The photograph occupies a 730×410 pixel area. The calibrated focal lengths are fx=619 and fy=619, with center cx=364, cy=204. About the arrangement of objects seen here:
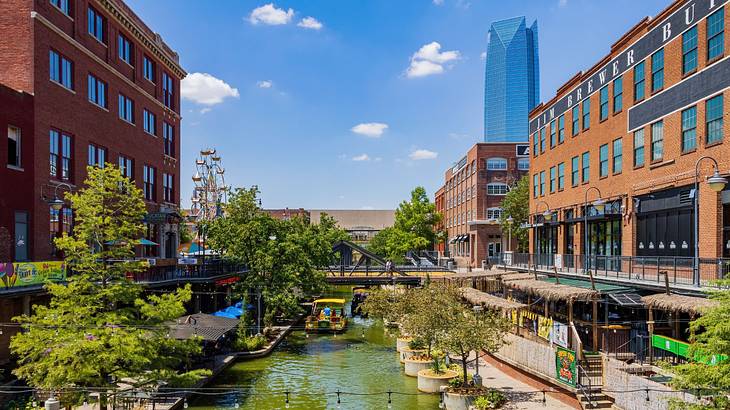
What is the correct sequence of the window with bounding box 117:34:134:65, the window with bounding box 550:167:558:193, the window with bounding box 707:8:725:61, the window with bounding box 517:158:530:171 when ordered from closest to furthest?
1. the window with bounding box 707:8:725:61
2. the window with bounding box 117:34:134:65
3. the window with bounding box 550:167:558:193
4. the window with bounding box 517:158:530:171

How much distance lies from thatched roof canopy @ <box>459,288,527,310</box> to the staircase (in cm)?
A: 702

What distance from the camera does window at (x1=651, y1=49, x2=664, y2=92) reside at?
102 ft

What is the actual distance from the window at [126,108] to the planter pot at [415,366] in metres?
25.7

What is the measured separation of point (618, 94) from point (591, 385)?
20020mm

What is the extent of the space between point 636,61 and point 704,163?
9368 millimetres

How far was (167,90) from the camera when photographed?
52.2 meters

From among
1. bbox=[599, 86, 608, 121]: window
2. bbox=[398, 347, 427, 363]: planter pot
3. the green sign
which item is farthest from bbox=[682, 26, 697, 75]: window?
bbox=[398, 347, 427, 363]: planter pot

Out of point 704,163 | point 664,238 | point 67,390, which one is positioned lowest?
point 67,390

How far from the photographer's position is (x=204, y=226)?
155 ft

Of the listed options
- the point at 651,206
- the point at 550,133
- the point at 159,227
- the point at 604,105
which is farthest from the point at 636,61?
the point at 159,227

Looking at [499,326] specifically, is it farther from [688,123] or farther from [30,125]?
[30,125]

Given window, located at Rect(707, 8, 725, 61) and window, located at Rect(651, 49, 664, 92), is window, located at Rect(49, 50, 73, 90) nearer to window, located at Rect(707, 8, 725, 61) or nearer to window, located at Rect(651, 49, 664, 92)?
window, located at Rect(651, 49, 664, 92)

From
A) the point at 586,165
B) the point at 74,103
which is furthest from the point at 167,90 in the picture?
the point at 586,165

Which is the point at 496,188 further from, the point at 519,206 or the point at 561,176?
the point at 561,176
